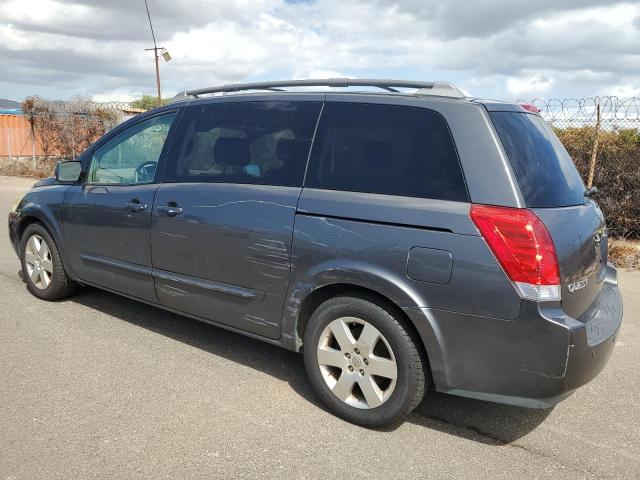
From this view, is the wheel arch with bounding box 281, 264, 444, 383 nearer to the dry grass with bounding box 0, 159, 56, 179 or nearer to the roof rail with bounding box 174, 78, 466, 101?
the roof rail with bounding box 174, 78, 466, 101

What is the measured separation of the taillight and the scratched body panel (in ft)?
3.87

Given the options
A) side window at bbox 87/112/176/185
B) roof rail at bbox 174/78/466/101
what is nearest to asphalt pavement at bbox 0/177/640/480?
side window at bbox 87/112/176/185

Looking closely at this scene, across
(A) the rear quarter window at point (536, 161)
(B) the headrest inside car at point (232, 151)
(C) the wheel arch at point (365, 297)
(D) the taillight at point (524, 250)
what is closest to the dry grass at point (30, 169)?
(B) the headrest inside car at point (232, 151)

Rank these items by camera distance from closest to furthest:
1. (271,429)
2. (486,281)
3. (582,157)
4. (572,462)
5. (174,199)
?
(486,281), (572,462), (271,429), (174,199), (582,157)

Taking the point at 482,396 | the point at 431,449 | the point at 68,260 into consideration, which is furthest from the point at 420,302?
the point at 68,260

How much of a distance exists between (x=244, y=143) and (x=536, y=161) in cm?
182

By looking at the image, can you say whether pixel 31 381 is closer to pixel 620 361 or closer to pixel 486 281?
pixel 486 281

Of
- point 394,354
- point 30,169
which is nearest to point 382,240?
point 394,354

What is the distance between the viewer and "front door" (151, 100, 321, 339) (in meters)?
3.39

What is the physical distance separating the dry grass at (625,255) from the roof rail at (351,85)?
16.7 ft

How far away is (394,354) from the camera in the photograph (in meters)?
2.96

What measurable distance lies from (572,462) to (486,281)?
1.08 metres

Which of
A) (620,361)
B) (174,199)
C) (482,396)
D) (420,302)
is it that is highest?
(174,199)

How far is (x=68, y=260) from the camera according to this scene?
4797 millimetres
